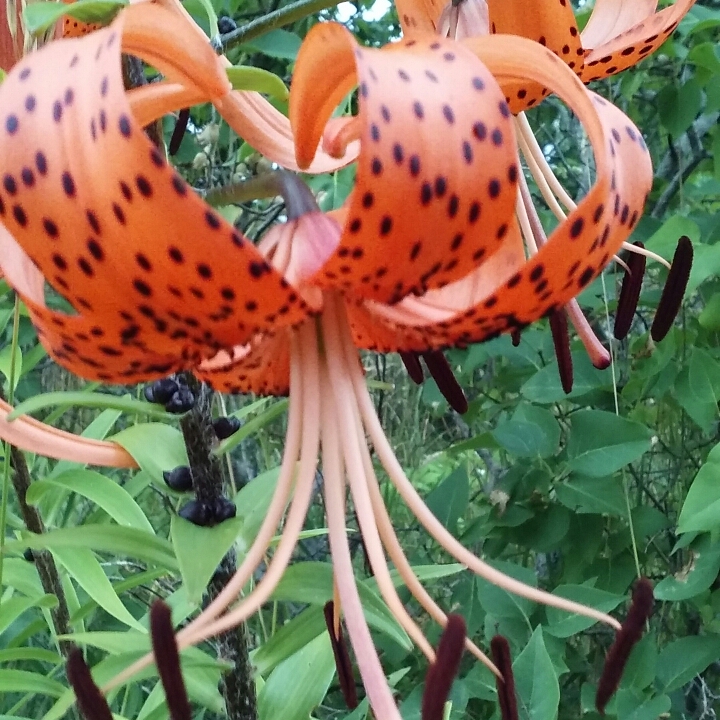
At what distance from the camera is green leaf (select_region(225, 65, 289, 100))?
42 cm

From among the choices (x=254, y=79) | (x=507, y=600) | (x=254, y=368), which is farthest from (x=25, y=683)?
(x=254, y=79)

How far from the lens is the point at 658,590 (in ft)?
3.14

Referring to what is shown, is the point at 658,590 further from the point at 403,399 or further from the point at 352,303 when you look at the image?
A: the point at 403,399

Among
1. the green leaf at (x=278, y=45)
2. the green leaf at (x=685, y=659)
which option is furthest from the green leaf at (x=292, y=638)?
the green leaf at (x=278, y=45)

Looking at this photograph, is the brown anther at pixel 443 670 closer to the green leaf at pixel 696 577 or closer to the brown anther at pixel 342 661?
the brown anther at pixel 342 661

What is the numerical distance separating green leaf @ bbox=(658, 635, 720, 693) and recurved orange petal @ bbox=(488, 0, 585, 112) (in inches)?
30.7

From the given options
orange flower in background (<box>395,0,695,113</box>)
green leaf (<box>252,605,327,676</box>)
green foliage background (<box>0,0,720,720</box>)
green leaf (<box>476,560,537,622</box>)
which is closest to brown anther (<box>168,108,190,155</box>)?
green foliage background (<box>0,0,720,720</box>)

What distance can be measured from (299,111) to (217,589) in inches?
15.0

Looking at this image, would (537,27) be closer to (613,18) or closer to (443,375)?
(613,18)

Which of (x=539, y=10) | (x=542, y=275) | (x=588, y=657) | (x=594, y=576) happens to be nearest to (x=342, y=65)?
(x=542, y=275)

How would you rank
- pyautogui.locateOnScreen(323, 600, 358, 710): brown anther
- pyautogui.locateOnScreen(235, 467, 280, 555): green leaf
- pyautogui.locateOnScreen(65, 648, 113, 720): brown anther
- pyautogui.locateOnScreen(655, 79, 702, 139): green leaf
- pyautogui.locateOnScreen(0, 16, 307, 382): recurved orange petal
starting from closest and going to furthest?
pyautogui.locateOnScreen(0, 16, 307, 382): recurved orange petal
pyautogui.locateOnScreen(65, 648, 113, 720): brown anther
pyautogui.locateOnScreen(323, 600, 358, 710): brown anther
pyautogui.locateOnScreen(235, 467, 280, 555): green leaf
pyautogui.locateOnScreen(655, 79, 702, 139): green leaf

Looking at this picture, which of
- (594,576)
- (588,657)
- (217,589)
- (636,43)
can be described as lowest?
(588,657)

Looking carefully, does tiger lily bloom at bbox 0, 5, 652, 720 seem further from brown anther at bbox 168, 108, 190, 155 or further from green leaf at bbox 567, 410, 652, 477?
green leaf at bbox 567, 410, 652, 477

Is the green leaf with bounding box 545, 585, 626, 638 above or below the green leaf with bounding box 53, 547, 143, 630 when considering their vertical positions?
below
